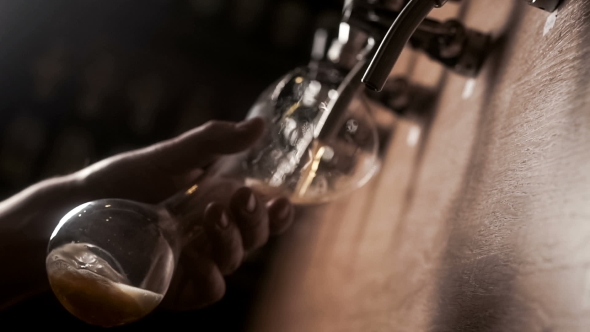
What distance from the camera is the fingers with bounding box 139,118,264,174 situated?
0.63m

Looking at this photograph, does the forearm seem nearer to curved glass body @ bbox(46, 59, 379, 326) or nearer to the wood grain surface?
curved glass body @ bbox(46, 59, 379, 326)

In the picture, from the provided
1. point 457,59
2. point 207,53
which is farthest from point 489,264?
point 207,53

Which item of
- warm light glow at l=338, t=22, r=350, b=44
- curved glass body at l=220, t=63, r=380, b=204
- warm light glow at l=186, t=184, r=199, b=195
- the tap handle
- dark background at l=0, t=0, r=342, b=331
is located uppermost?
the tap handle

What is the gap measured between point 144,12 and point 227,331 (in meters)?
1.04

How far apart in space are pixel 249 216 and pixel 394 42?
1.24 ft

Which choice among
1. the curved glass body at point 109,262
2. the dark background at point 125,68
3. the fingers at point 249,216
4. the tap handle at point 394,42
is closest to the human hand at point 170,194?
the fingers at point 249,216

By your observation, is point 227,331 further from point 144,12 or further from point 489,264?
point 489,264

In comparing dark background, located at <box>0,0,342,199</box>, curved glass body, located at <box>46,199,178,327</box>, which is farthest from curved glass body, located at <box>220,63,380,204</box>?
dark background, located at <box>0,0,342,199</box>

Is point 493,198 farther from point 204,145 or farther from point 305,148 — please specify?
point 204,145

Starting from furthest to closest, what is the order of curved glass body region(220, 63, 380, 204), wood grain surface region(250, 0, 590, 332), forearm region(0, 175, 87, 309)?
forearm region(0, 175, 87, 309) < curved glass body region(220, 63, 380, 204) < wood grain surface region(250, 0, 590, 332)

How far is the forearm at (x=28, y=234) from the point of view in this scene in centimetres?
74

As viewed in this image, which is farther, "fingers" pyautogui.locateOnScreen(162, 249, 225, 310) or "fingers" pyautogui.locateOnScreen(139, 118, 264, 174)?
"fingers" pyautogui.locateOnScreen(162, 249, 225, 310)

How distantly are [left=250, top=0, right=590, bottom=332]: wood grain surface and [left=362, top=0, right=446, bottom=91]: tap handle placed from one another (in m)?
0.09

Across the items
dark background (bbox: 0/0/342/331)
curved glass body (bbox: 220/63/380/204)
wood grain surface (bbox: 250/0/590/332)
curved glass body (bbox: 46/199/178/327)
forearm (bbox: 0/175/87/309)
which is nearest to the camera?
wood grain surface (bbox: 250/0/590/332)
